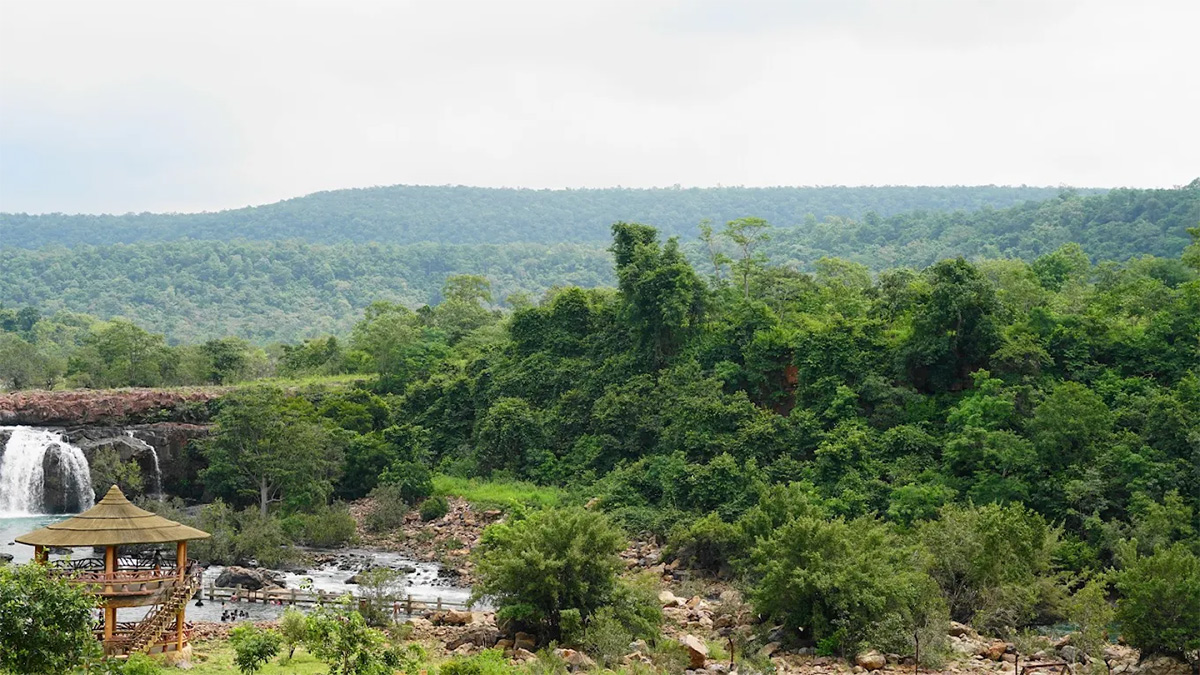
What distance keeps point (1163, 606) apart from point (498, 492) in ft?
83.6

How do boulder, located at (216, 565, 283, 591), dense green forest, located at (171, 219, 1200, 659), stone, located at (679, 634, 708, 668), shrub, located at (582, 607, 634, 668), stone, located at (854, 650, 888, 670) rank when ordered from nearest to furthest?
1. stone, located at (854, 650, 888, 670)
2. shrub, located at (582, 607, 634, 668)
3. stone, located at (679, 634, 708, 668)
4. dense green forest, located at (171, 219, 1200, 659)
5. boulder, located at (216, 565, 283, 591)

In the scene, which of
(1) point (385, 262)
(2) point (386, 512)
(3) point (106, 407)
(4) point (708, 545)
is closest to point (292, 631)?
(4) point (708, 545)

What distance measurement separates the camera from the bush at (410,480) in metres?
45.6

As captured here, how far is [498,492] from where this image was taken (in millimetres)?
44656

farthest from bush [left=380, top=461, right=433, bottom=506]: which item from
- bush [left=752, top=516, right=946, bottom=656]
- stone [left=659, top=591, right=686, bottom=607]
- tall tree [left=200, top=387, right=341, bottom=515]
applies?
bush [left=752, top=516, right=946, bottom=656]

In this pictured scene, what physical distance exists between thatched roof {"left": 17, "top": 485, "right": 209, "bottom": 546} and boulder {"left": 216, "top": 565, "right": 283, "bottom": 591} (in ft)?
33.0

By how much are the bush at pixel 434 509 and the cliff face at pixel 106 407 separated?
12.3m

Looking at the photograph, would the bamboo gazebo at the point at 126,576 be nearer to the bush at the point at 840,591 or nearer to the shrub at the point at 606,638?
the shrub at the point at 606,638

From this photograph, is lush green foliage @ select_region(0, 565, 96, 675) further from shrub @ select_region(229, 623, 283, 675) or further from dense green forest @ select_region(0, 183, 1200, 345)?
dense green forest @ select_region(0, 183, 1200, 345)

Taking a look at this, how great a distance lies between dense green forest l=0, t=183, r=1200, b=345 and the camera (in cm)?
8888

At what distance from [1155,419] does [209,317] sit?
359 ft

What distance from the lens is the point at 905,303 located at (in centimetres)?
4428

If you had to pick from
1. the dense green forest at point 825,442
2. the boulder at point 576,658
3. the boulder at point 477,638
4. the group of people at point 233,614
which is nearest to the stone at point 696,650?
the dense green forest at point 825,442

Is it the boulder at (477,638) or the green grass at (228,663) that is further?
the boulder at (477,638)
